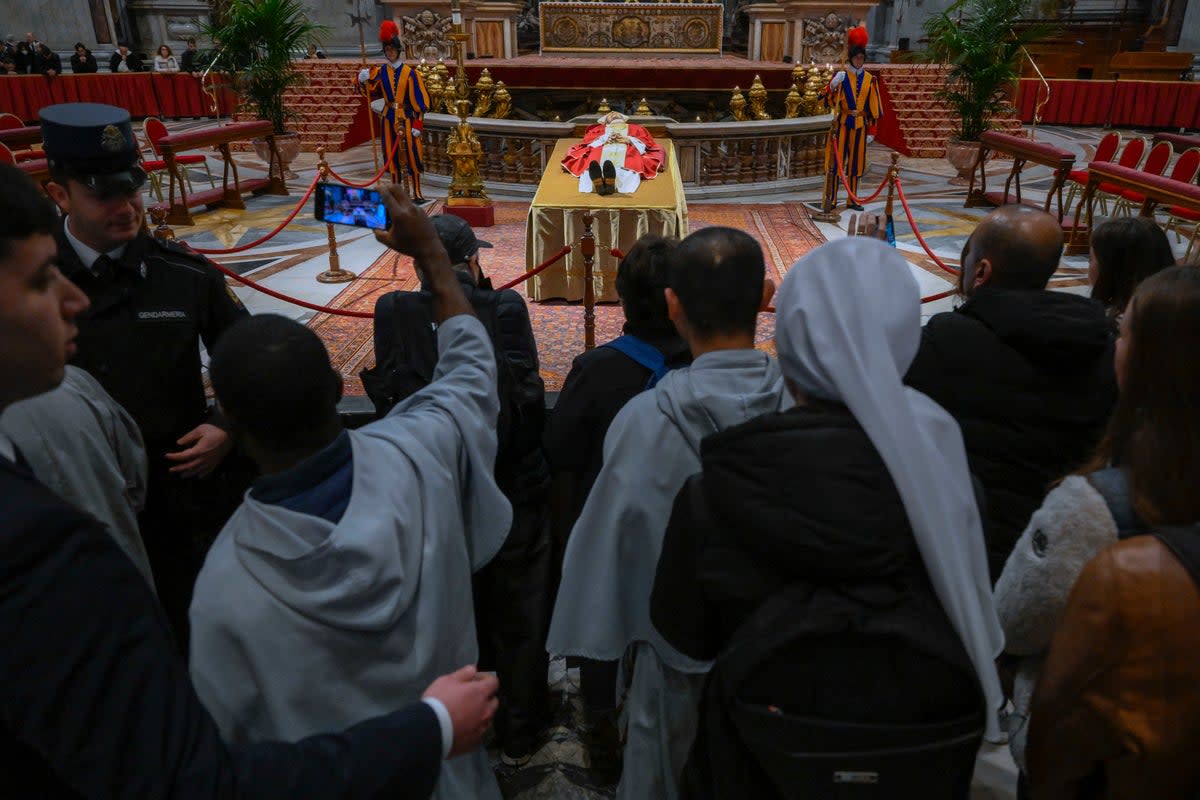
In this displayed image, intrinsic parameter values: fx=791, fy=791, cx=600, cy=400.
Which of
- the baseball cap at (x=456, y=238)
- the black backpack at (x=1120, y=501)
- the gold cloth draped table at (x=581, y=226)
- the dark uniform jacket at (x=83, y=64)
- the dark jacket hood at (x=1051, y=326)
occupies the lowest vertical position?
the gold cloth draped table at (x=581, y=226)

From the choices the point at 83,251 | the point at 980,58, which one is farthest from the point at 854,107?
the point at 83,251

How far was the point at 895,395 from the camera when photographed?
1123 mm

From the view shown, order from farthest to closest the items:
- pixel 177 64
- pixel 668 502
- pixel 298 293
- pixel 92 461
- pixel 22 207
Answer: pixel 177 64 < pixel 298 293 < pixel 92 461 < pixel 668 502 < pixel 22 207

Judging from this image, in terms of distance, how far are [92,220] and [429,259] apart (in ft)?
3.91

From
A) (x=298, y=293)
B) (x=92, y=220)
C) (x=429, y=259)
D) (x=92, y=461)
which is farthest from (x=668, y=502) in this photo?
(x=298, y=293)

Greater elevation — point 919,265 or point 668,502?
point 668,502

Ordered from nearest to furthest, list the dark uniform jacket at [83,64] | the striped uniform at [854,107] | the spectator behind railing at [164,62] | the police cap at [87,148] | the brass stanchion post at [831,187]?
1. the police cap at [87,148]
2. the brass stanchion post at [831,187]
3. the striped uniform at [854,107]
4. the dark uniform jacket at [83,64]
5. the spectator behind railing at [164,62]

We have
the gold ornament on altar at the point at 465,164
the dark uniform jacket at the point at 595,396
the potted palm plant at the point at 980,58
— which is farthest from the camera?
the potted palm plant at the point at 980,58

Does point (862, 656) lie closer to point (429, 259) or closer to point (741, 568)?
point (741, 568)

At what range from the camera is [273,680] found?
1.15 metres

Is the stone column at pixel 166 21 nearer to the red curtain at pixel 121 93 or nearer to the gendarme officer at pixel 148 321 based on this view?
the red curtain at pixel 121 93

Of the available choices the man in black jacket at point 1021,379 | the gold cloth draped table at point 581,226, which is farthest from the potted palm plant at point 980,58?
the man in black jacket at point 1021,379

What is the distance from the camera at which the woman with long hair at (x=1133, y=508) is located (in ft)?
3.69

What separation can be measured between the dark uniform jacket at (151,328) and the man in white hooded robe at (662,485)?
1386 millimetres
